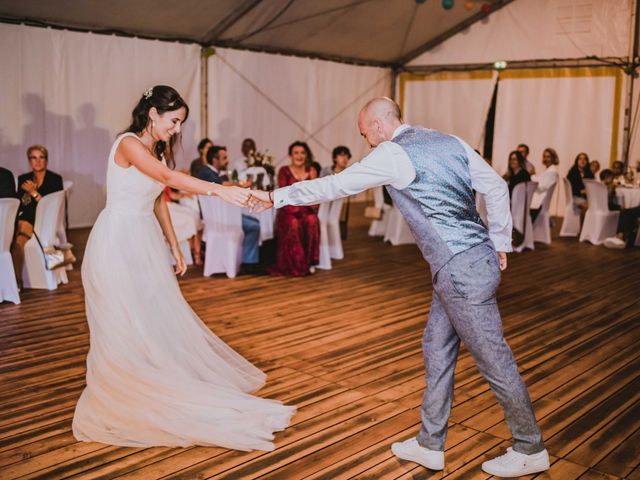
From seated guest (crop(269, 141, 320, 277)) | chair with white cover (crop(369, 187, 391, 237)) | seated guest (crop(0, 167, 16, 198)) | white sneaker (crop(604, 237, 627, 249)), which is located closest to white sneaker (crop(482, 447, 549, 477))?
seated guest (crop(269, 141, 320, 277))

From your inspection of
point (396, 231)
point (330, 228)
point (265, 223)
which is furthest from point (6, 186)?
point (396, 231)

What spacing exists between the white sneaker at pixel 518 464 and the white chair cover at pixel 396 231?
6448 millimetres

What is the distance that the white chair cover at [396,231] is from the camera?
9.32 m

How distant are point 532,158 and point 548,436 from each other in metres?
10.5

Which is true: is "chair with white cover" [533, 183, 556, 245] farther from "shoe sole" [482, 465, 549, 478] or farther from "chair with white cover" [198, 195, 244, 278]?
"shoe sole" [482, 465, 549, 478]

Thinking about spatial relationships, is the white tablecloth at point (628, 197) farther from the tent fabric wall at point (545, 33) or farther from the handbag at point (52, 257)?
the handbag at point (52, 257)

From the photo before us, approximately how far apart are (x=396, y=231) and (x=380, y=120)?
668 cm

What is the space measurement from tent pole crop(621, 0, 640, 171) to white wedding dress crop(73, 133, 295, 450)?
10.2m

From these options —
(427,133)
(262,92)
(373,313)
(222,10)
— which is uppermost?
(222,10)

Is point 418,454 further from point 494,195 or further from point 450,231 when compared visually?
point 494,195

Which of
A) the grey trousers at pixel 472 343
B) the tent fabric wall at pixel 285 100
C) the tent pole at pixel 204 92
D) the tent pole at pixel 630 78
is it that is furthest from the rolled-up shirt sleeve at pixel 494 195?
the tent pole at pixel 630 78

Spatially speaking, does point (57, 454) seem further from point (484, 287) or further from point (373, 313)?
point (373, 313)

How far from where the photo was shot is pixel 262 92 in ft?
39.9

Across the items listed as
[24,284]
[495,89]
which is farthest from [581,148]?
[24,284]
